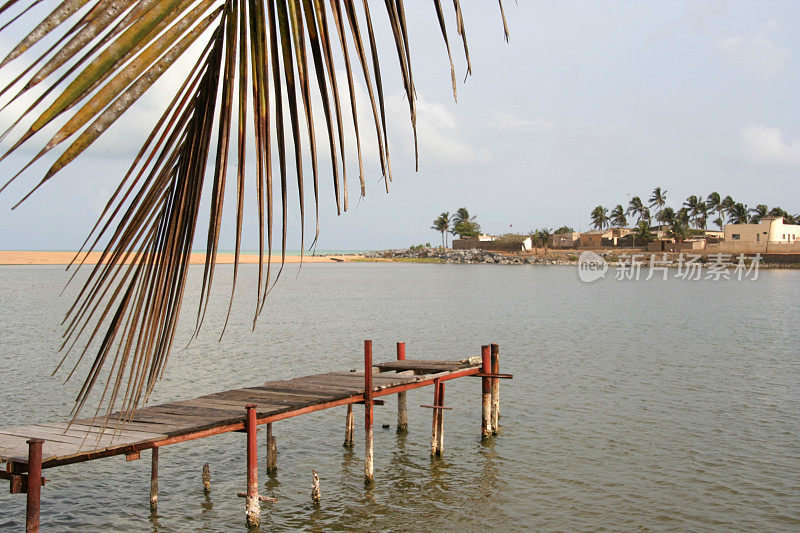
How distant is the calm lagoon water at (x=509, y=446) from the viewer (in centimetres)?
1223

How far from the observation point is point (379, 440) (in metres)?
16.8

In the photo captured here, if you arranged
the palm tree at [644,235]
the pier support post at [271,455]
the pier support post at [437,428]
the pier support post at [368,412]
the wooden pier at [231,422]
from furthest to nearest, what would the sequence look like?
the palm tree at [644,235]
the pier support post at [437,428]
the pier support post at [271,455]
the pier support post at [368,412]
the wooden pier at [231,422]

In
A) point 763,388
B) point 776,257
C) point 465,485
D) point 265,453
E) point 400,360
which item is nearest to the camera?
point 465,485

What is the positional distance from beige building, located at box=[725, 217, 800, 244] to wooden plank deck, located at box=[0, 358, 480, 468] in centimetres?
11165

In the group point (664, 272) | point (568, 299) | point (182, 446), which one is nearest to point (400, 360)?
point (182, 446)

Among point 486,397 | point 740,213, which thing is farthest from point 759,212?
point 486,397

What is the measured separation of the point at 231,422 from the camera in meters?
10.9

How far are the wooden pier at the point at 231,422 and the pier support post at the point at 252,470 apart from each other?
0.01 m

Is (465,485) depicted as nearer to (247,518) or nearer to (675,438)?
(247,518)

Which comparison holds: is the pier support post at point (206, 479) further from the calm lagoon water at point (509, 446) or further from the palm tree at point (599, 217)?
the palm tree at point (599, 217)

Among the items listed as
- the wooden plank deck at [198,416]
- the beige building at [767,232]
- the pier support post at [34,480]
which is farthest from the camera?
the beige building at [767,232]

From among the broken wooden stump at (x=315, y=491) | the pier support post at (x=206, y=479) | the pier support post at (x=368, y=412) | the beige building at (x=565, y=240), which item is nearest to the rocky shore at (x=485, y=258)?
the beige building at (x=565, y=240)

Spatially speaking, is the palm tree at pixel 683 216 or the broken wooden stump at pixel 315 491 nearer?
the broken wooden stump at pixel 315 491

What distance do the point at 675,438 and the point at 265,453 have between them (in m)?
9.63
